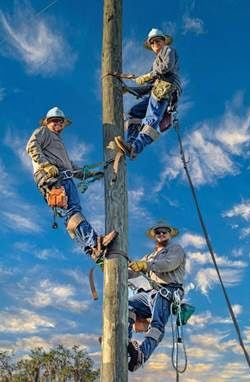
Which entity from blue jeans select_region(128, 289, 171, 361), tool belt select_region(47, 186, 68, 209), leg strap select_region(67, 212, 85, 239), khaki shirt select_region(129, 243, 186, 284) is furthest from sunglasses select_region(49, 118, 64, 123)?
blue jeans select_region(128, 289, 171, 361)

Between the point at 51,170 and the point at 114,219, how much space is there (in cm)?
120

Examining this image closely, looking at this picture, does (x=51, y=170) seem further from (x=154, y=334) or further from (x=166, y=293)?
(x=154, y=334)

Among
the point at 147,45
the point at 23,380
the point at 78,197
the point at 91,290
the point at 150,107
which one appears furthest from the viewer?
the point at 23,380

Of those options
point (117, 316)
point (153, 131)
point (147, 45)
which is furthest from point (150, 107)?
point (117, 316)

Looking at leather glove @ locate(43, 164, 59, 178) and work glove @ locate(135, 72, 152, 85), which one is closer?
leather glove @ locate(43, 164, 59, 178)

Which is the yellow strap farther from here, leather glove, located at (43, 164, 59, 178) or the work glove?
the work glove

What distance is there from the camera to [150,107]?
23.2ft

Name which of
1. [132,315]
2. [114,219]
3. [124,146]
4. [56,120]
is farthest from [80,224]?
[56,120]

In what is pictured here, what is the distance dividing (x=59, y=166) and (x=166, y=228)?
1.62 metres

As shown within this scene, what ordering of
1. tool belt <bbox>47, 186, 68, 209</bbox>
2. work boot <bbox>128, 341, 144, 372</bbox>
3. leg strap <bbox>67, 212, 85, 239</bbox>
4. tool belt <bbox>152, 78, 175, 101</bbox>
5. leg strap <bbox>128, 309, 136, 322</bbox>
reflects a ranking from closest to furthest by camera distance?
work boot <bbox>128, 341, 144, 372</bbox> < leg strap <bbox>67, 212, 85, 239</bbox> < tool belt <bbox>47, 186, 68, 209</bbox> < leg strap <bbox>128, 309, 136, 322</bbox> < tool belt <bbox>152, 78, 175, 101</bbox>

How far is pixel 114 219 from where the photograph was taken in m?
5.59

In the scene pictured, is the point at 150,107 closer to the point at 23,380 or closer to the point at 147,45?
the point at 147,45

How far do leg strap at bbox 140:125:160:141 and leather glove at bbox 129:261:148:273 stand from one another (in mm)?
1591

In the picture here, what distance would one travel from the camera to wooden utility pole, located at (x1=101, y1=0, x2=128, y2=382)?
16.4 feet
